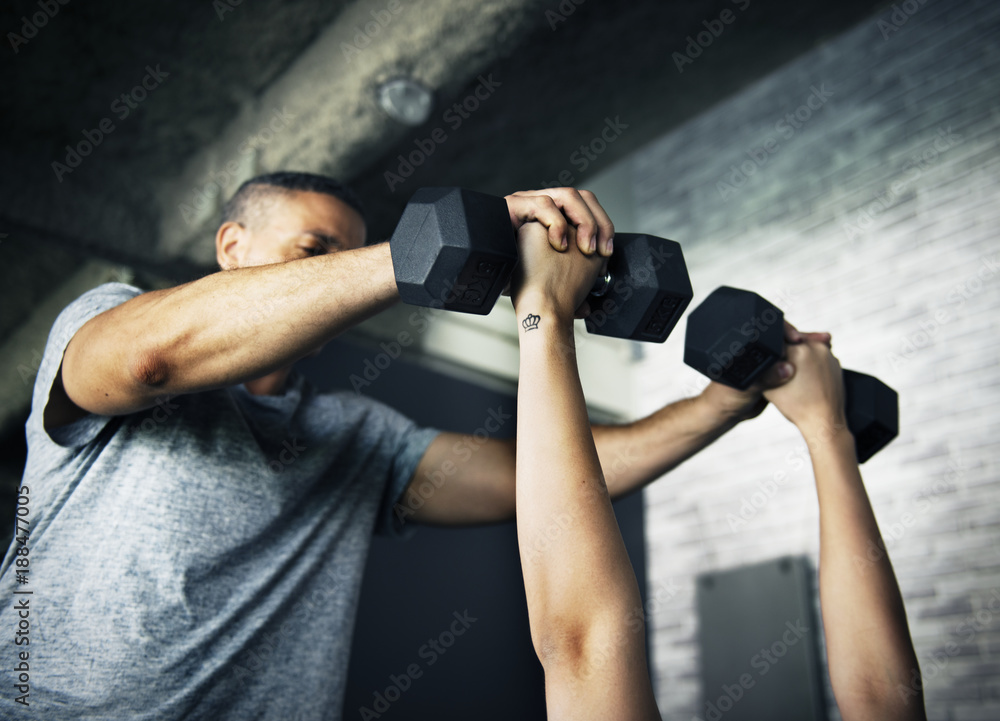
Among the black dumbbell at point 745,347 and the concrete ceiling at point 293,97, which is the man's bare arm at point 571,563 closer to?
the black dumbbell at point 745,347

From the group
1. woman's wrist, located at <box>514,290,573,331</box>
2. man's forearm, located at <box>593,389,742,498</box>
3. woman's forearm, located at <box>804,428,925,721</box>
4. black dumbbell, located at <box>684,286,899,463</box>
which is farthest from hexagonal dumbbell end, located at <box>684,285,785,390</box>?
woman's wrist, located at <box>514,290,573,331</box>

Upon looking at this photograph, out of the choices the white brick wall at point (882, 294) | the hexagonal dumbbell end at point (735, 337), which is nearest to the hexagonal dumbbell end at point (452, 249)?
the hexagonal dumbbell end at point (735, 337)

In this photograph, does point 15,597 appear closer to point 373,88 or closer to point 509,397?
point 373,88

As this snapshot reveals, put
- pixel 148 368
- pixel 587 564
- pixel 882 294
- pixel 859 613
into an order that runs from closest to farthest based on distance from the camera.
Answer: pixel 587 564 < pixel 148 368 < pixel 859 613 < pixel 882 294

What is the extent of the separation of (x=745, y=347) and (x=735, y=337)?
1.1 inches

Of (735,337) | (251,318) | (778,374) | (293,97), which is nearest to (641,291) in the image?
(735,337)

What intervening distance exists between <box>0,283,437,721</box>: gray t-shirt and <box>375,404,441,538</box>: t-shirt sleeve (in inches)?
4.4

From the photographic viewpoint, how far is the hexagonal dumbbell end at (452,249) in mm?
1060

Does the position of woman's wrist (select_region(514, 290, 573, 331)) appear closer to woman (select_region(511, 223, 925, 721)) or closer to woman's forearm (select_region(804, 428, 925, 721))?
woman (select_region(511, 223, 925, 721))

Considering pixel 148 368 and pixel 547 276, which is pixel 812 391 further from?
pixel 148 368

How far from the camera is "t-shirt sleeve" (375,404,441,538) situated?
6.10 feet

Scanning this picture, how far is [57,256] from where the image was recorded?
2953mm

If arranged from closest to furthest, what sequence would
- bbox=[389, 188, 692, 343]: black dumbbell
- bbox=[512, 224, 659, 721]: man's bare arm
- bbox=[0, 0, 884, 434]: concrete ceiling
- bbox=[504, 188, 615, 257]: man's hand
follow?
bbox=[512, 224, 659, 721]: man's bare arm
bbox=[389, 188, 692, 343]: black dumbbell
bbox=[504, 188, 615, 257]: man's hand
bbox=[0, 0, 884, 434]: concrete ceiling

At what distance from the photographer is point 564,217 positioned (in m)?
1.19
